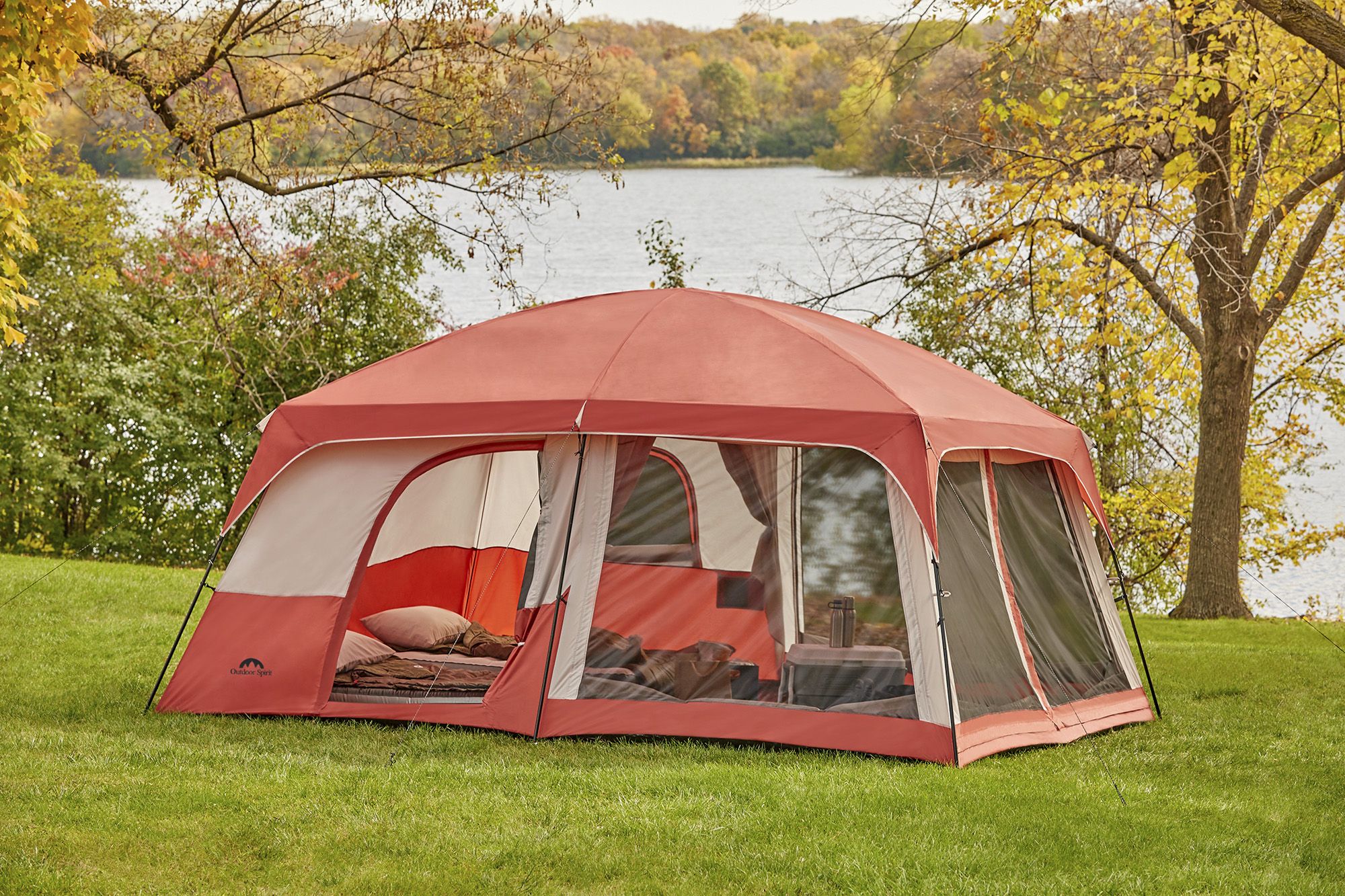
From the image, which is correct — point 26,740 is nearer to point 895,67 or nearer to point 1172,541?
point 895,67

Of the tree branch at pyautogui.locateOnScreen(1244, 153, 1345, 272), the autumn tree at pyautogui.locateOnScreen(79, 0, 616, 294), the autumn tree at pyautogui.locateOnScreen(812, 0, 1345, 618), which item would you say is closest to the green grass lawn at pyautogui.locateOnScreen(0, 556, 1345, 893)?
the autumn tree at pyautogui.locateOnScreen(79, 0, 616, 294)

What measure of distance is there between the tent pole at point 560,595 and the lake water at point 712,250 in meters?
8.67

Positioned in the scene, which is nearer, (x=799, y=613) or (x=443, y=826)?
(x=443, y=826)

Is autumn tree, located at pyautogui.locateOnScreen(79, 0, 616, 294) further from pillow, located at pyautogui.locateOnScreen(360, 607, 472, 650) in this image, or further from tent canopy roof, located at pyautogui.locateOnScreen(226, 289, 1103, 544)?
pillow, located at pyautogui.locateOnScreen(360, 607, 472, 650)

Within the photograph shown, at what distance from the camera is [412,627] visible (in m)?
7.88

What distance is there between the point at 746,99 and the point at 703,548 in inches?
326

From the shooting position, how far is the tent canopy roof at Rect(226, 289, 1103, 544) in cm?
616

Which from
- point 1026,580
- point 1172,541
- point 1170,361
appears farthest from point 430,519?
point 1172,541

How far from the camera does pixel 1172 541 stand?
18281mm

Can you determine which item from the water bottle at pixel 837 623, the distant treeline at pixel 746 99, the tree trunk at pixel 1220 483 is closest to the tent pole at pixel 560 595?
the water bottle at pixel 837 623

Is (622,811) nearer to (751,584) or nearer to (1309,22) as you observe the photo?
(751,584)

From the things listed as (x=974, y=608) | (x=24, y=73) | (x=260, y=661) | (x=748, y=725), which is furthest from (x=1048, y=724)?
(x=24, y=73)

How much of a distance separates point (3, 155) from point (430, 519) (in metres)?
3.65

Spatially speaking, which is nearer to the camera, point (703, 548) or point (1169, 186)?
point (703, 548)
